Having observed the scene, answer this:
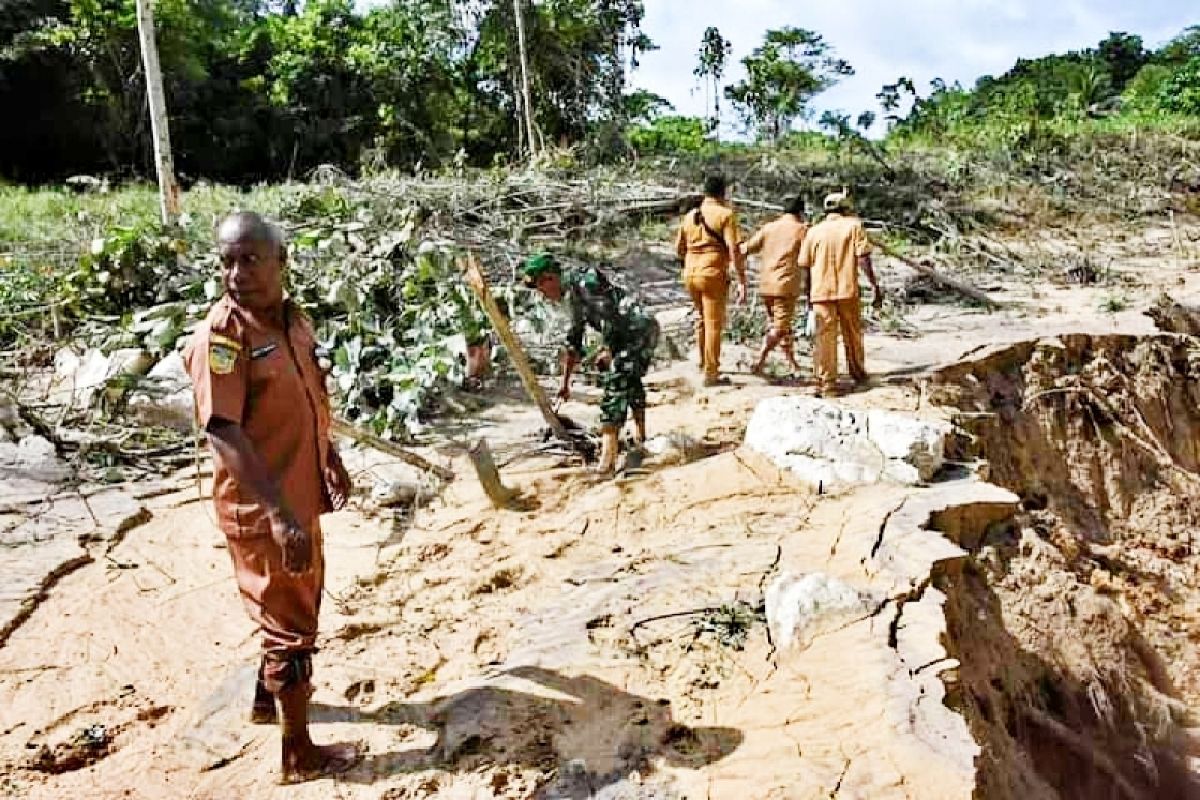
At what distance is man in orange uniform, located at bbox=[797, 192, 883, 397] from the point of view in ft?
20.8

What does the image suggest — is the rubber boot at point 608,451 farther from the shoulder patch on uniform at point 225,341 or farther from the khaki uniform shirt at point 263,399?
the shoulder patch on uniform at point 225,341

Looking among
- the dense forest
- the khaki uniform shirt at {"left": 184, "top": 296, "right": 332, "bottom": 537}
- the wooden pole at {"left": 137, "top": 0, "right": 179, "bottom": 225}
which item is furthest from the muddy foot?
the dense forest

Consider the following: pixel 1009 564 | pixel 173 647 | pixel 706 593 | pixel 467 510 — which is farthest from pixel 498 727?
pixel 1009 564

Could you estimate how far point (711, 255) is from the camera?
256 inches

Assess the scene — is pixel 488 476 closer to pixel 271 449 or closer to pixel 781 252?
pixel 271 449

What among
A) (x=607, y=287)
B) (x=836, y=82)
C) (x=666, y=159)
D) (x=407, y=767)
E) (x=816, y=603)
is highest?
(x=836, y=82)

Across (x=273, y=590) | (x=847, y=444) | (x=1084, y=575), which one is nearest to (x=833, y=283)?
(x=847, y=444)

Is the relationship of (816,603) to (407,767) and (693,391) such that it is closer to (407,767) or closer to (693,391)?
(407,767)

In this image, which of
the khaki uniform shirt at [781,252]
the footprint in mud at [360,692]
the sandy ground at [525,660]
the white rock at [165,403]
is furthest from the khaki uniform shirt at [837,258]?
the footprint in mud at [360,692]

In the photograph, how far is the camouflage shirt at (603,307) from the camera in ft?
16.4

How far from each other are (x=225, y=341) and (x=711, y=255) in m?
4.39

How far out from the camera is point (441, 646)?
139 inches

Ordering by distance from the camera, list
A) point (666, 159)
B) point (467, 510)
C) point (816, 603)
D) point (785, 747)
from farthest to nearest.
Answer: point (666, 159), point (467, 510), point (816, 603), point (785, 747)

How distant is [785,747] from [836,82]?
23.5m
